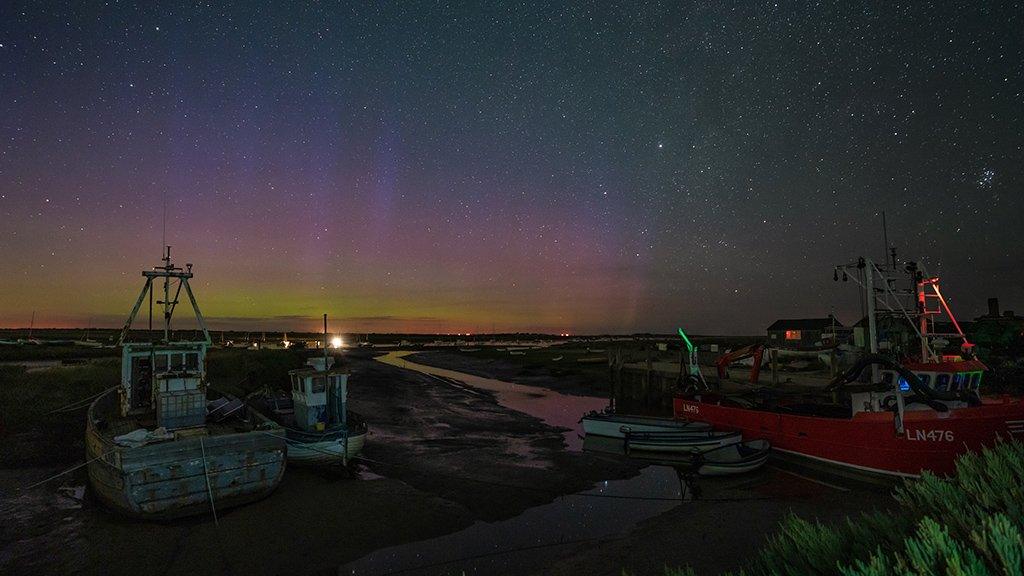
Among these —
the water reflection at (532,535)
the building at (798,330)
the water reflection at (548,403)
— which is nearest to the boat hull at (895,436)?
the water reflection at (532,535)

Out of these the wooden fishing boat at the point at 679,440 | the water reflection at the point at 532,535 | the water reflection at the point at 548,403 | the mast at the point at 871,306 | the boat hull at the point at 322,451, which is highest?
the mast at the point at 871,306

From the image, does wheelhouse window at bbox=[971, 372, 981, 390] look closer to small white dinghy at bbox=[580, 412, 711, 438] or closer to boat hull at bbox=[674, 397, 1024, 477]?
boat hull at bbox=[674, 397, 1024, 477]

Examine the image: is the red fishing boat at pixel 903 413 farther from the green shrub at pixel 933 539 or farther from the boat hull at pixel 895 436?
the green shrub at pixel 933 539

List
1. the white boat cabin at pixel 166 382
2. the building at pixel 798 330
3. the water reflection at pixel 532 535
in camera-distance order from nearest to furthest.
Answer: the water reflection at pixel 532 535
the white boat cabin at pixel 166 382
the building at pixel 798 330

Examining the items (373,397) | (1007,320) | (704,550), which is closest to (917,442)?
(704,550)

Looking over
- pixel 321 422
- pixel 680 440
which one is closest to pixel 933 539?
pixel 680 440

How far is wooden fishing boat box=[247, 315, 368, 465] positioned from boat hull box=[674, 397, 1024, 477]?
1499 centimetres

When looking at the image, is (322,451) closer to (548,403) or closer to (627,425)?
(627,425)

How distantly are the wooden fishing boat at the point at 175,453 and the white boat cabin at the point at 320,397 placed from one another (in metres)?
1.86

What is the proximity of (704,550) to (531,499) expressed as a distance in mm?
5770

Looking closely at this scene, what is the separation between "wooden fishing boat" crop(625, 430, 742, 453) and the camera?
18672mm

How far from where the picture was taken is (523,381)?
5447 centimetres

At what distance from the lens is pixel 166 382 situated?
16000 mm

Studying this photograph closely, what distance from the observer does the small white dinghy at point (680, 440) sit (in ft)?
61.3
